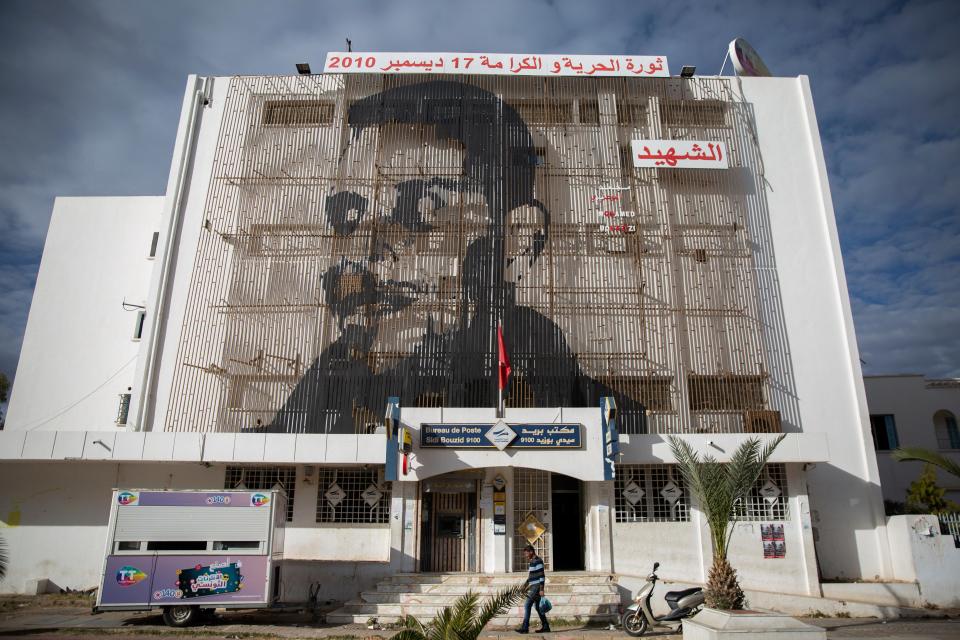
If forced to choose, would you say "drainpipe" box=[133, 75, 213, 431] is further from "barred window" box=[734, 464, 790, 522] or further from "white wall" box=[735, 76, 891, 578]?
"white wall" box=[735, 76, 891, 578]

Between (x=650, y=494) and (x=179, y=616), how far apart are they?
1117cm

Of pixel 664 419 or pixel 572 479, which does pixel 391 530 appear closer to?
pixel 572 479

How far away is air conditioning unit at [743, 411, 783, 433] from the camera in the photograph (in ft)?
55.9

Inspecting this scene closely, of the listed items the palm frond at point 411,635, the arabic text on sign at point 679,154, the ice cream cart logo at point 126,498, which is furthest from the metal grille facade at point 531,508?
the palm frond at point 411,635

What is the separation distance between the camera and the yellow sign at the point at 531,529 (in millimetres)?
16594

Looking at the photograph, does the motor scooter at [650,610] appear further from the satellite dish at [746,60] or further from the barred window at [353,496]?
the satellite dish at [746,60]

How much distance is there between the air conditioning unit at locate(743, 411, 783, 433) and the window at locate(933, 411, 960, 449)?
11.4 m

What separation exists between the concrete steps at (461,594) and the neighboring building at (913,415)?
14.4m

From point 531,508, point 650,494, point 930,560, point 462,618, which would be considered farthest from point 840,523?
point 462,618

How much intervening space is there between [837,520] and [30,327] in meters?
24.0

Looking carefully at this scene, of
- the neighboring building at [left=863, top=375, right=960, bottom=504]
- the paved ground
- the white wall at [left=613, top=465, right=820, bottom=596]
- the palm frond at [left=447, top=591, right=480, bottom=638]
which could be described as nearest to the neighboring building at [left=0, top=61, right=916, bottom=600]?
the white wall at [left=613, top=465, right=820, bottom=596]

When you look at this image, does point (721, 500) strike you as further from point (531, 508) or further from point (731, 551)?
point (531, 508)

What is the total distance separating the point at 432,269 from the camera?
1880 cm

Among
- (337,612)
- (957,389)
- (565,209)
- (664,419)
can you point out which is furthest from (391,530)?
(957,389)
